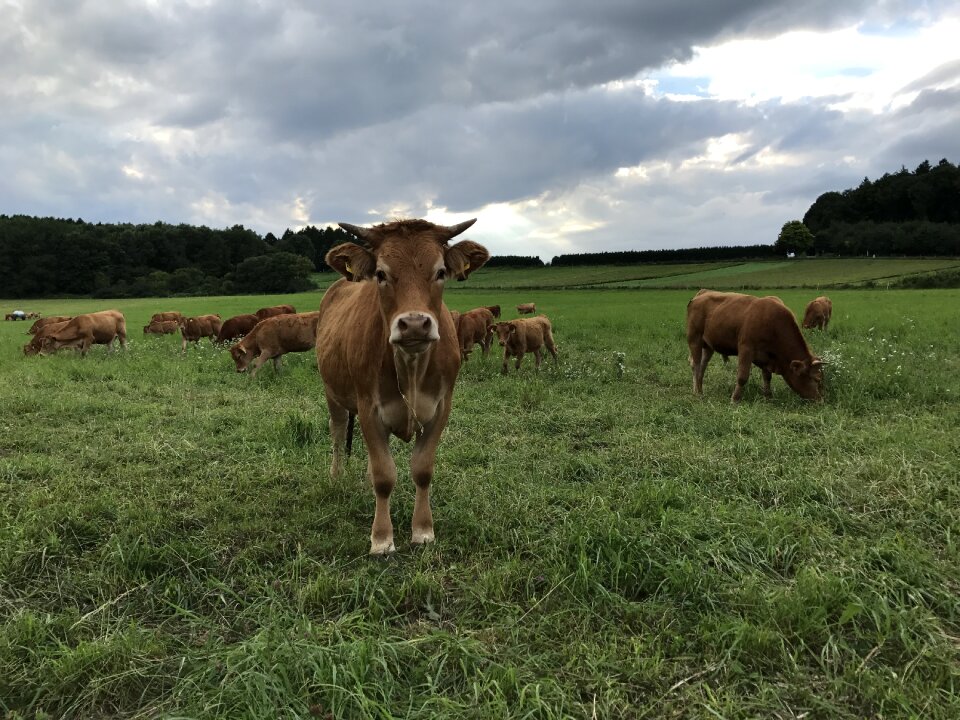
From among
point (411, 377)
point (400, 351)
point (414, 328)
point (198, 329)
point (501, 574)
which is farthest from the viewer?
point (198, 329)

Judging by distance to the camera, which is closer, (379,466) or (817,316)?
(379,466)

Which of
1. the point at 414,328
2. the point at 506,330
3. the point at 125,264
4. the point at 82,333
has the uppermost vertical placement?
the point at 125,264

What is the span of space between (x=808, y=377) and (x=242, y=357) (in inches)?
479

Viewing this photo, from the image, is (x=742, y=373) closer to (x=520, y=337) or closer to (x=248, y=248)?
(x=520, y=337)

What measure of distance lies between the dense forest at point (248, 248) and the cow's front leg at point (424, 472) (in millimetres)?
69575

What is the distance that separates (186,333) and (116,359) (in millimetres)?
4727

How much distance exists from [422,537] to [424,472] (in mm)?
476

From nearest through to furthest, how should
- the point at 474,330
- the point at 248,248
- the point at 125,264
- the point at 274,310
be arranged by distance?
1. the point at 474,330
2. the point at 274,310
3. the point at 125,264
4. the point at 248,248

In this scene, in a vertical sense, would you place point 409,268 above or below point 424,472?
above

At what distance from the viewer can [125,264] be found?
82.6 meters

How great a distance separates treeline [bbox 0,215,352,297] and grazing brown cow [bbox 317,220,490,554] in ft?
231

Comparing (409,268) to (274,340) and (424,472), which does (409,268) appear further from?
(274,340)

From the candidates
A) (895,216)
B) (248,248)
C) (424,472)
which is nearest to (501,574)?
(424,472)

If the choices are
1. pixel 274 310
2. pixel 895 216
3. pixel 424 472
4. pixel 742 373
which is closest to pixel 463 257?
pixel 424 472
